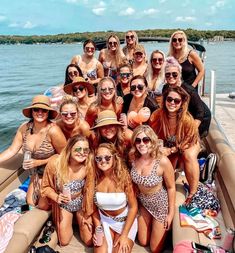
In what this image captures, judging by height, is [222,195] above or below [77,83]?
below

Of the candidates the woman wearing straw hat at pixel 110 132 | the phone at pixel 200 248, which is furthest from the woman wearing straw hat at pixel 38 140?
the phone at pixel 200 248

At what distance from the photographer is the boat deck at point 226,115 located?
6.28m

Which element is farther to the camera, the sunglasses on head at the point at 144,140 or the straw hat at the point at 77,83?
the straw hat at the point at 77,83

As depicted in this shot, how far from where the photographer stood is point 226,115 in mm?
7660

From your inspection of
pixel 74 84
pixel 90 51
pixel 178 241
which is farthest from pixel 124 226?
pixel 90 51

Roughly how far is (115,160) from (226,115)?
5.36 metres

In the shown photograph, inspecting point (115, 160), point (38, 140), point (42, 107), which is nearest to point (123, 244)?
point (115, 160)

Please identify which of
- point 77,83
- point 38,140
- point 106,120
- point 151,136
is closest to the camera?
point 151,136

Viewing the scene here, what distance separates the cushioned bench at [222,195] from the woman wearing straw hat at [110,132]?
0.80 meters

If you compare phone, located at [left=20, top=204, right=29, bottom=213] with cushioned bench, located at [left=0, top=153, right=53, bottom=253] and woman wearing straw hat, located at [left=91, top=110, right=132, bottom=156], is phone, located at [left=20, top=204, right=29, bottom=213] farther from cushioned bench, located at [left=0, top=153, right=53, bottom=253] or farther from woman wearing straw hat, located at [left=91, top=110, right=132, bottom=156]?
woman wearing straw hat, located at [left=91, top=110, right=132, bottom=156]

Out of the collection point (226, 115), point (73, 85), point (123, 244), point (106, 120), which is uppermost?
point (73, 85)

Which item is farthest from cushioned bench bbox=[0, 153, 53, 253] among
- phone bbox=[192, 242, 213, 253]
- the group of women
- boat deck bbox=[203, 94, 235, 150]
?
boat deck bbox=[203, 94, 235, 150]

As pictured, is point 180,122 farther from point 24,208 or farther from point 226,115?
point 226,115

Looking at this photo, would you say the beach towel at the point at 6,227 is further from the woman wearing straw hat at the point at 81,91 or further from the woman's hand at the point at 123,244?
the woman wearing straw hat at the point at 81,91
